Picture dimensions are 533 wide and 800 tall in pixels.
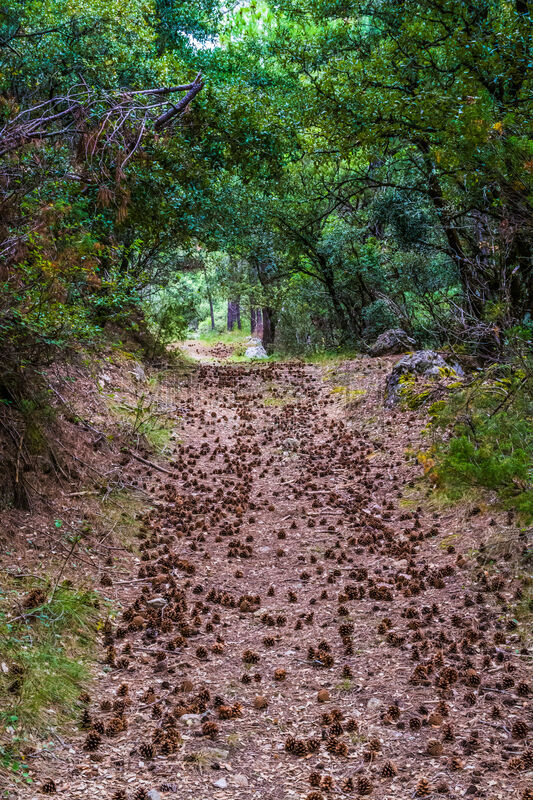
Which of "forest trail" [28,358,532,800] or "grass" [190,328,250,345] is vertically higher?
"grass" [190,328,250,345]

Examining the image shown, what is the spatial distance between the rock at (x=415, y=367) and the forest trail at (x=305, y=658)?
2.46 meters

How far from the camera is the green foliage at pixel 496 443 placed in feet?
15.7

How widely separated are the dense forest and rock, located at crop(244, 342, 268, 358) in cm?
302

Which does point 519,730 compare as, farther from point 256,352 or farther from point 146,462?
point 256,352

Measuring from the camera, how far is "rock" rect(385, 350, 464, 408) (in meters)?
9.88

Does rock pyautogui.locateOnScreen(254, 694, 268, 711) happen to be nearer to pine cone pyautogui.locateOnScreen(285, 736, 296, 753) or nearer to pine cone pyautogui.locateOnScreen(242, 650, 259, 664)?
pine cone pyautogui.locateOnScreen(285, 736, 296, 753)

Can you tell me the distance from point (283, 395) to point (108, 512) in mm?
8219

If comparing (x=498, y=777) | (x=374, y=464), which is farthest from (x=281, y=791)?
(x=374, y=464)

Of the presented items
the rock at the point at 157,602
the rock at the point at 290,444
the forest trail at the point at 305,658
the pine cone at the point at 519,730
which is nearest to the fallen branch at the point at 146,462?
the forest trail at the point at 305,658

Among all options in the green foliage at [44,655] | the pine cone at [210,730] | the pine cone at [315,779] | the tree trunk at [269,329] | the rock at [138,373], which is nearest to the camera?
the pine cone at [315,779]

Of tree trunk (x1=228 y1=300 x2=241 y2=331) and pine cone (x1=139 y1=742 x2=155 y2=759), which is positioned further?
tree trunk (x1=228 y1=300 x2=241 y2=331)

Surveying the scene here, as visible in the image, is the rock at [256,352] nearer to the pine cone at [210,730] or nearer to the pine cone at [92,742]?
the pine cone at [210,730]

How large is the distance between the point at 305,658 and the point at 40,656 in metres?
1.85

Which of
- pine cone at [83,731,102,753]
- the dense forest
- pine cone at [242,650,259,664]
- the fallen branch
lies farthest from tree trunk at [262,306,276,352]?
pine cone at [83,731,102,753]
